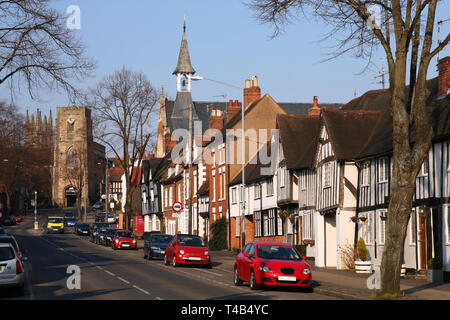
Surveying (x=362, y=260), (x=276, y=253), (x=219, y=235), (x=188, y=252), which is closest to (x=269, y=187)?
(x=219, y=235)

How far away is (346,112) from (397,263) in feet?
58.6

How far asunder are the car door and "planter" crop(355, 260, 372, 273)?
8.32 meters

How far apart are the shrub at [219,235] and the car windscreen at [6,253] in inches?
1337

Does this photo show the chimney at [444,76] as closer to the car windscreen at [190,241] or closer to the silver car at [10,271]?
the car windscreen at [190,241]

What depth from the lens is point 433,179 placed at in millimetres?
28406

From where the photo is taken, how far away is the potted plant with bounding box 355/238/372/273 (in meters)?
31.8

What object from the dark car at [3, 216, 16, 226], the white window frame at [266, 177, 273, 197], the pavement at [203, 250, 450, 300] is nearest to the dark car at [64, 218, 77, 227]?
the dark car at [3, 216, 16, 226]

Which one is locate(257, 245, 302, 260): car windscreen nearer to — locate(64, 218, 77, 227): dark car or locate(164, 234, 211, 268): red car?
locate(164, 234, 211, 268): red car

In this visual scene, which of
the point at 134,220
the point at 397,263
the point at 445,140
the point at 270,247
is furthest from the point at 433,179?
the point at 134,220

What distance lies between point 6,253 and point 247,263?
7556 millimetres
